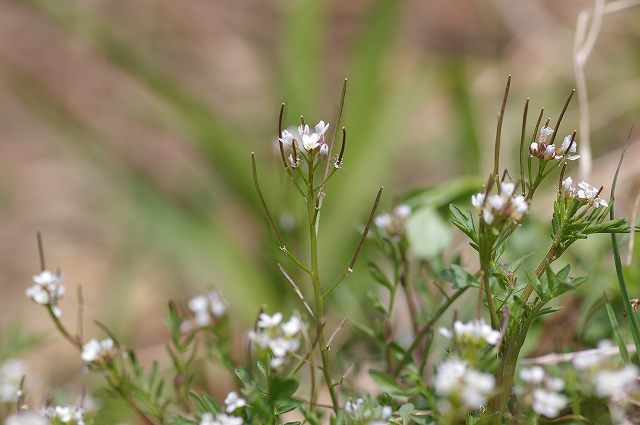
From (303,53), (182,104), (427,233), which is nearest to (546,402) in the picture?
(427,233)

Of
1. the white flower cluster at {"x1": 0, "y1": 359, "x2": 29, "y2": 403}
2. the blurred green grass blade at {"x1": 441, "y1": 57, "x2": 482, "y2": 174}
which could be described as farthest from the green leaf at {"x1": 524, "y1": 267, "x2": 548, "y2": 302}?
the blurred green grass blade at {"x1": 441, "y1": 57, "x2": 482, "y2": 174}

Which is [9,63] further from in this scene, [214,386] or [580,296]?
[580,296]

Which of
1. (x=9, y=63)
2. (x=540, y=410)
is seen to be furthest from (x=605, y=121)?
(x=9, y=63)

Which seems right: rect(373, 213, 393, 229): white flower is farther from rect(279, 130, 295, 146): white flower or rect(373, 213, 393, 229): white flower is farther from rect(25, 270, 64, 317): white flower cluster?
rect(25, 270, 64, 317): white flower cluster

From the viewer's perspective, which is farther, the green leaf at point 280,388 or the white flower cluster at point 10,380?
the white flower cluster at point 10,380

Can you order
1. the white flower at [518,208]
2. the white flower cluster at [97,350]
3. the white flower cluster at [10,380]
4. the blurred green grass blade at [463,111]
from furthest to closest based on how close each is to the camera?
the blurred green grass blade at [463,111] < the white flower cluster at [10,380] < the white flower cluster at [97,350] < the white flower at [518,208]

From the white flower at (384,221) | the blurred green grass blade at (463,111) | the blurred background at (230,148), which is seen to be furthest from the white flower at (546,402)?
the blurred green grass blade at (463,111)

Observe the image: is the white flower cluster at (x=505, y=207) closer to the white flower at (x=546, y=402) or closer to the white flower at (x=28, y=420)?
the white flower at (x=546, y=402)
